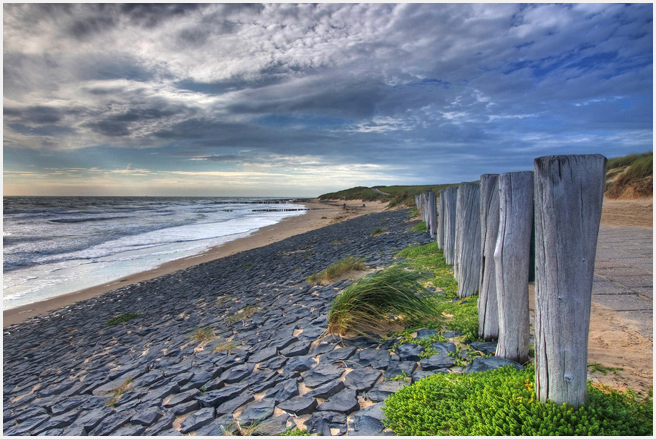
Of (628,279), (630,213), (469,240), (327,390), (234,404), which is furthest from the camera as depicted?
(630,213)

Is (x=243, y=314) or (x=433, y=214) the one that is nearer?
(x=243, y=314)

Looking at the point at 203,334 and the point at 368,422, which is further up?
the point at 368,422

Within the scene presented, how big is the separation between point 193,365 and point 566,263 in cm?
430

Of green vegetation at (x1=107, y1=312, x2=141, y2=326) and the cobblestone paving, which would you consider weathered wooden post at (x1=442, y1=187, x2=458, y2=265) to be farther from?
green vegetation at (x1=107, y1=312, x2=141, y2=326)

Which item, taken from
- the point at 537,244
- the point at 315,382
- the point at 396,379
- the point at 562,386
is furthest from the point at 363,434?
the point at 537,244

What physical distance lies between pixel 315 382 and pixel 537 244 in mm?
2343

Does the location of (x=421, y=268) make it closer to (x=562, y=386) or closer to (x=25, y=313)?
(x=562, y=386)

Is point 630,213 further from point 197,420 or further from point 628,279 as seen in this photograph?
point 197,420

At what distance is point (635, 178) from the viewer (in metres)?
14.6

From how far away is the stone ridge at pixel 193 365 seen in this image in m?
3.09

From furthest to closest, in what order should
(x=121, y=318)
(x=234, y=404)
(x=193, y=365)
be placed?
1. (x=121, y=318)
2. (x=193, y=365)
3. (x=234, y=404)

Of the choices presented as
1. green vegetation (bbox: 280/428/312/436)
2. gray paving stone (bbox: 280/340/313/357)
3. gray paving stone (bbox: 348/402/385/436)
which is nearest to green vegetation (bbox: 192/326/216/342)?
gray paving stone (bbox: 280/340/313/357)

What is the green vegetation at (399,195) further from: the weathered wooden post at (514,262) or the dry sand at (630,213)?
the weathered wooden post at (514,262)

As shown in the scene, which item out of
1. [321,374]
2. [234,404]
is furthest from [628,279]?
[234,404]
